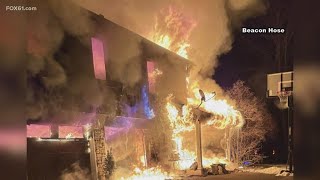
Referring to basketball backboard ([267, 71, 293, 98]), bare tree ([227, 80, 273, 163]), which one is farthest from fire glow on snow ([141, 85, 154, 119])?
bare tree ([227, 80, 273, 163])

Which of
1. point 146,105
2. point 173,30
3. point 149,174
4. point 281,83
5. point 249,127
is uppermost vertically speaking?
point 173,30

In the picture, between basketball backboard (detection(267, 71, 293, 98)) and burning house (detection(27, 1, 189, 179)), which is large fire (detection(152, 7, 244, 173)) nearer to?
burning house (detection(27, 1, 189, 179))

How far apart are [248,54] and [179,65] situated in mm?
4839

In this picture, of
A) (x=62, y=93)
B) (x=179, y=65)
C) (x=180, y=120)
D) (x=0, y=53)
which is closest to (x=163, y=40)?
(x=179, y=65)

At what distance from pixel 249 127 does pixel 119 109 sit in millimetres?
7690

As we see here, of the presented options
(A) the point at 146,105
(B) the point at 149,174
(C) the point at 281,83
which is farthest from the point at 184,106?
(C) the point at 281,83

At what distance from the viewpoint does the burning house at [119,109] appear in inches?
282

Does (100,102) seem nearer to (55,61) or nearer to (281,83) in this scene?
(55,61)

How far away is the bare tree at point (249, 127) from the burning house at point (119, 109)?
0.39 metres

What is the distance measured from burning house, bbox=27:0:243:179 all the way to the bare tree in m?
0.39

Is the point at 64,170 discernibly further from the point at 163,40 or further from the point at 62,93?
the point at 163,40

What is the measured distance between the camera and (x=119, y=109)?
992cm

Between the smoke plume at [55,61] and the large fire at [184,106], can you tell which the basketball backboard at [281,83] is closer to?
the large fire at [184,106]

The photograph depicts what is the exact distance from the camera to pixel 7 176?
2.45 meters
